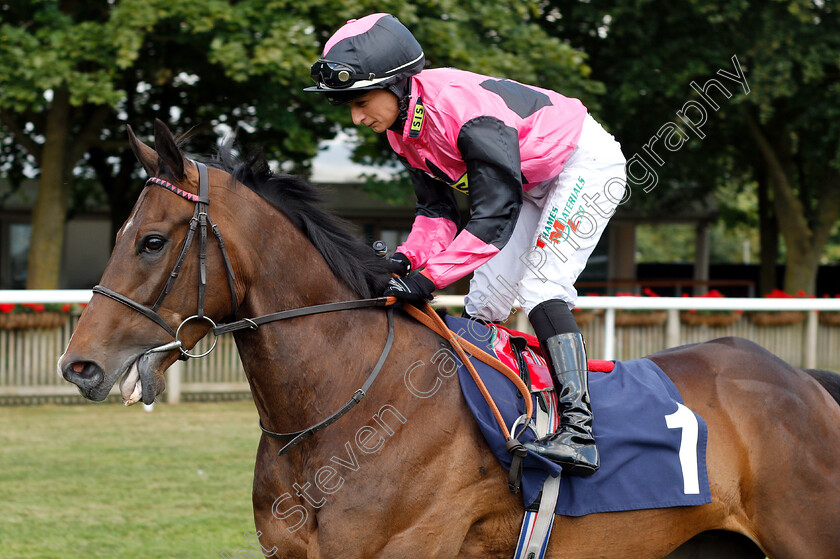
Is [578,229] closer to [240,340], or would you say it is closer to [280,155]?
[240,340]

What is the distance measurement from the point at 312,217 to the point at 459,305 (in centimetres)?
580

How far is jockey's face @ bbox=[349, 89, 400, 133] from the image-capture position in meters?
2.72

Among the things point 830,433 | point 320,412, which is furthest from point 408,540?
point 830,433

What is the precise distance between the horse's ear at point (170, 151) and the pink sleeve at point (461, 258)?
808 mm

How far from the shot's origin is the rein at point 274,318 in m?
2.38

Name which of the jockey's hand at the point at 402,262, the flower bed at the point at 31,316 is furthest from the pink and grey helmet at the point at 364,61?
the flower bed at the point at 31,316

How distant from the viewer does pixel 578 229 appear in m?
2.94

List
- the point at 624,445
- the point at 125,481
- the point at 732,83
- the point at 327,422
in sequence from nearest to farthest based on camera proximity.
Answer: the point at 327,422
the point at 624,445
the point at 125,481
the point at 732,83

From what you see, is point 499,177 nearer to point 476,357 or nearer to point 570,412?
point 476,357

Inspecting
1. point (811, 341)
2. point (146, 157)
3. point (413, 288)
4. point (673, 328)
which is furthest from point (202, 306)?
point (811, 341)

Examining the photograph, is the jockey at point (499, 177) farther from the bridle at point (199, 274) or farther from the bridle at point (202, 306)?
the bridle at point (199, 274)

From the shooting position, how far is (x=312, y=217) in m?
2.74

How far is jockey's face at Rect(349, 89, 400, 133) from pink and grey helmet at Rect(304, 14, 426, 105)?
0.05 meters

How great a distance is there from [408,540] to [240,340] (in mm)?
775
